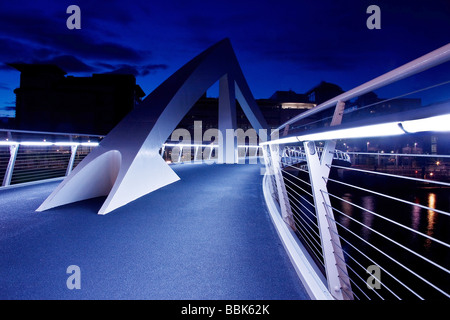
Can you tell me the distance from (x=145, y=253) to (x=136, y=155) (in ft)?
8.32

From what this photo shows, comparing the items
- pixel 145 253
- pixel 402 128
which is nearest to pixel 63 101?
pixel 145 253

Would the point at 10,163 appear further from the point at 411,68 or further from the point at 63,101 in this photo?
the point at 63,101

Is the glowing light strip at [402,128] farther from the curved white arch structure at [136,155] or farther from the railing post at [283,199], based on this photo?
the curved white arch structure at [136,155]

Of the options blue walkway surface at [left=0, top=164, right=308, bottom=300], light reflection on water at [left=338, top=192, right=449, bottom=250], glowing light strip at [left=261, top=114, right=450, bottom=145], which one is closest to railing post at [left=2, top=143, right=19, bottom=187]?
blue walkway surface at [left=0, top=164, right=308, bottom=300]

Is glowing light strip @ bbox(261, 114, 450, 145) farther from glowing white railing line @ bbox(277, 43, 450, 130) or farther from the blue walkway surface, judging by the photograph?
Result: the blue walkway surface

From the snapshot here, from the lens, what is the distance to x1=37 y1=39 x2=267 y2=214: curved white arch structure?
381cm

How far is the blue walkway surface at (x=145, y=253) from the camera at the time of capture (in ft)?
5.15

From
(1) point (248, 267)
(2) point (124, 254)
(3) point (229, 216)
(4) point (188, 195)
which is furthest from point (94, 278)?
(4) point (188, 195)

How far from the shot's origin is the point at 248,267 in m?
1.89

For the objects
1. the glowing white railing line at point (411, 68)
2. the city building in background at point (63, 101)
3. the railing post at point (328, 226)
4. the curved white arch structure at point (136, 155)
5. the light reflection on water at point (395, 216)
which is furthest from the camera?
the city building in background at point (63, 101)

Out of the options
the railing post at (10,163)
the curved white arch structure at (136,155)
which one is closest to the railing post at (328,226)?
the curved white arch structure at (136,155)

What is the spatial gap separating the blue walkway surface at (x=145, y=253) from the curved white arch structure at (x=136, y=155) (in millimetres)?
309

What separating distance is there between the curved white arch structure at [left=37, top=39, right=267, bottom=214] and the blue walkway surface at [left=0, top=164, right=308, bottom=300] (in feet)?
1.01

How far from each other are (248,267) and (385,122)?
1499 millimetres
